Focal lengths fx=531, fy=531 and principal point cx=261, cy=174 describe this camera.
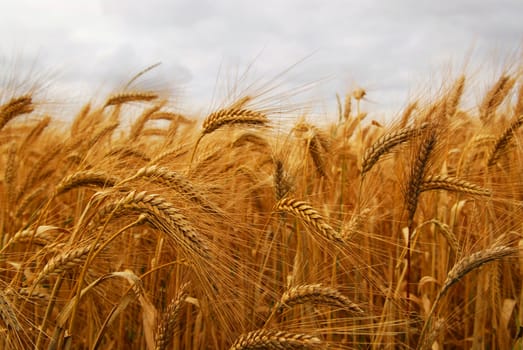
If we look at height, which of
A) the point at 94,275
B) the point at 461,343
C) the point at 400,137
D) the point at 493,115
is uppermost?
the point at 493,115

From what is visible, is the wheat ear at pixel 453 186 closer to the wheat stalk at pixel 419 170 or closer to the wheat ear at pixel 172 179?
the wheat stalk at pixel 419 170

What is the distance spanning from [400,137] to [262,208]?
0.91 m

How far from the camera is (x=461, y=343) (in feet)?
Result: 8.94

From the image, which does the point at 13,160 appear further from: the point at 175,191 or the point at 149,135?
the point at 175,191

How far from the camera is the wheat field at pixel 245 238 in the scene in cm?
154

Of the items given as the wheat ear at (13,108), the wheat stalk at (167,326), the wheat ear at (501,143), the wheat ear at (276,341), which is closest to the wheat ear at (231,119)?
the wheat stalk at (167,326)

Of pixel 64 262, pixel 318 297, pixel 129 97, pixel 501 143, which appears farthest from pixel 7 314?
pixel 501 143

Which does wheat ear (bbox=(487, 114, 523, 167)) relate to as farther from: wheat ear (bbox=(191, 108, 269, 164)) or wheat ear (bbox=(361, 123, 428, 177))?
wheat ear (bbox=(191, 108, 269, 164))

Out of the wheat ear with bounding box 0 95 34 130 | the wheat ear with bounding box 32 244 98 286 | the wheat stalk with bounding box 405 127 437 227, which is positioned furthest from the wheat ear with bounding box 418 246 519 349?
the wheat ear with bounding box 0 95 34 130

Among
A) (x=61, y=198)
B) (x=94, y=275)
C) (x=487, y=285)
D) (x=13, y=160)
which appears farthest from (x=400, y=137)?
(x=61, y=198)

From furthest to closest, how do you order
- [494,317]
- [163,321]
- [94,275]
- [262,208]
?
A: [262,208] → [494,317] → [94,275] → [163,321]

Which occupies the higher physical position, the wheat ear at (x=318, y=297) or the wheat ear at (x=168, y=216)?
the wheat ear at (x=168, y=216)

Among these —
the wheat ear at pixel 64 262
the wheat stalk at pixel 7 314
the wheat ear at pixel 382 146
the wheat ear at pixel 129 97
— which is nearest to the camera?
the wheat stalk at pixel 7 314

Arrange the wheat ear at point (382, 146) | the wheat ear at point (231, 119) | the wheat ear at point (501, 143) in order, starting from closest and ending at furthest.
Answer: the wheat ear at point (231, 119)
the wheat ear at point (382, 146)
the wheat ear at point (501, 143)
